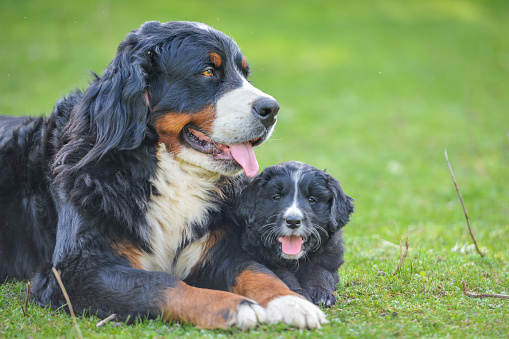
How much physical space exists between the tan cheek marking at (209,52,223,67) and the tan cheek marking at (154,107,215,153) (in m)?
0.37

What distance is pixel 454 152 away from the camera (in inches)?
484

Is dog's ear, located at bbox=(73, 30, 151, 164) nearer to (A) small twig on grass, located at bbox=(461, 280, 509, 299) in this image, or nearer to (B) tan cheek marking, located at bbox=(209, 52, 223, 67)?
(B) tan cheek marking, located at bbox=(209, 52, 223, 67)

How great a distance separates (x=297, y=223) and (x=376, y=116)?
38.2 ft

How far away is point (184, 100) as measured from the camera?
14.1 feet

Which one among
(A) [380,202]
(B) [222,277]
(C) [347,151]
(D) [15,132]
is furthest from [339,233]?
(C) [347,151]

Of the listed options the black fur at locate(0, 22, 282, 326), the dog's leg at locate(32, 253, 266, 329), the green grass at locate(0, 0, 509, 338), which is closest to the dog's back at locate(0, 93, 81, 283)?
the black fur at locate(0, 22, 282, 326)

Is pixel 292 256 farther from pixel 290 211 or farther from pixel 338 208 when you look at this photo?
pixel 338 208

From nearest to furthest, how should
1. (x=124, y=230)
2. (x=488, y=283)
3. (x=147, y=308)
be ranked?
(x=147, y=308)
(x=124, y=230)
(x=488, y=283)

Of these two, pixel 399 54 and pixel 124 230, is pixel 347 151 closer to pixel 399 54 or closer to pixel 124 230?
pixel 124 230

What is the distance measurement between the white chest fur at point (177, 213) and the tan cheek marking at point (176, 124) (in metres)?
0.07

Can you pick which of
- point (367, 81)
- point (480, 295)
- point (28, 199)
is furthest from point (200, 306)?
point (367, 81)

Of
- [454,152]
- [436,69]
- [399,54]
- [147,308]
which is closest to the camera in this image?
[147,308]

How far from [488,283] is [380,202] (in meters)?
4.35

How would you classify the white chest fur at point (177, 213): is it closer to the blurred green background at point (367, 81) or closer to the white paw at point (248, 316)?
the white paw at point (248, 316)
